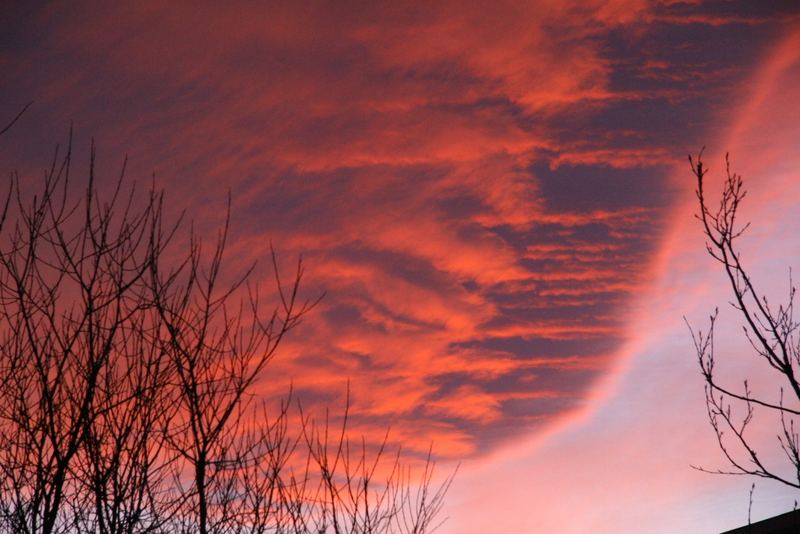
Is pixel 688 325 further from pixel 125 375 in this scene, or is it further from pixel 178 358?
pixel 125 375

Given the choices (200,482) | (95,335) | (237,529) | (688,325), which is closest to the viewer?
(95,335)

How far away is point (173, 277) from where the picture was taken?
5652 mm

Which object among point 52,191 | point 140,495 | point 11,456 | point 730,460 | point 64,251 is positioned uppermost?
point 52,191

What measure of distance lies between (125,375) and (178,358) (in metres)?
0.40

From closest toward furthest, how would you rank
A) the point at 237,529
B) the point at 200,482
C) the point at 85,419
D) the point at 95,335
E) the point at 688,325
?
the point at 85,419 → the point at 95,335 → the point at 200,482 → the point at 688,325 → the point at 237,529

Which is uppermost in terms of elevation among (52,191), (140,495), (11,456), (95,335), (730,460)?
(52,191)

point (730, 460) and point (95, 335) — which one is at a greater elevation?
point (95, 335)

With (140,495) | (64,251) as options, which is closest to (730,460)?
(140,495)

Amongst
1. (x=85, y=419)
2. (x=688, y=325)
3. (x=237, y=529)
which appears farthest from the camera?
(x=237, y=529)

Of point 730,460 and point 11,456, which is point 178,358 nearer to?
point 11,456

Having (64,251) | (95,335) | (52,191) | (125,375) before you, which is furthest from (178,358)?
(52,191)

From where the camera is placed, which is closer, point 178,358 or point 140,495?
point 140,495

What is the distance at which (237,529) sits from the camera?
20.2 ft

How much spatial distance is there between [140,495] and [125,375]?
935 mm
